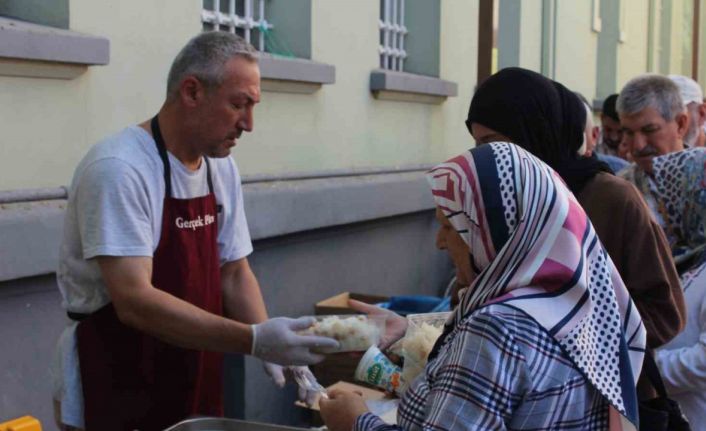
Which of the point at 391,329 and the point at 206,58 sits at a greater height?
the point at 206,58

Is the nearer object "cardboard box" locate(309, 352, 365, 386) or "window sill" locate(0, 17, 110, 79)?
"window sill" locate(0, 17, 110, 79)

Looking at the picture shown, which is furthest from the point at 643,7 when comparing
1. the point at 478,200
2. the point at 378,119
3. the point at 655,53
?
the point at 478,200

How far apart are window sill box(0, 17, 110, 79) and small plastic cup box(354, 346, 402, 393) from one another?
173 centimetres

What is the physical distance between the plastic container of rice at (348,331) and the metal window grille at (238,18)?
8.63 feet

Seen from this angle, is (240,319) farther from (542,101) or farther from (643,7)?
(643,7)

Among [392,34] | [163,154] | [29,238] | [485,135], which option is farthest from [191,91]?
[392,34]

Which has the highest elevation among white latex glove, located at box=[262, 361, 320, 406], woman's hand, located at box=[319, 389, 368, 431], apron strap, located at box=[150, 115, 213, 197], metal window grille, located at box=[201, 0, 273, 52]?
metal window grille, located at box=[201, 0, 273, 52]

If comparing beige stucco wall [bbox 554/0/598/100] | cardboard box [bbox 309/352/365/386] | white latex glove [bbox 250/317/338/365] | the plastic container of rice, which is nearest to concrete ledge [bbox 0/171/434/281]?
cardboard box [bbox 309/352/365/386]

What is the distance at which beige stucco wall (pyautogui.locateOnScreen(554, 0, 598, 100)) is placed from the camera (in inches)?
424

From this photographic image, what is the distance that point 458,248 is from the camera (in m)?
2.10

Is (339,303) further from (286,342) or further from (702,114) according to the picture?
(286,342)

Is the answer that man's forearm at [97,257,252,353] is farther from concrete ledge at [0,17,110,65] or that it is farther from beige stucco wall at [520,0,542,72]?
beige stucco wall at [520,0,542,72]

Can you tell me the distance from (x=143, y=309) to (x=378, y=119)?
422cm

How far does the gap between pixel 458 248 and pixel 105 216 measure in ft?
3.29
